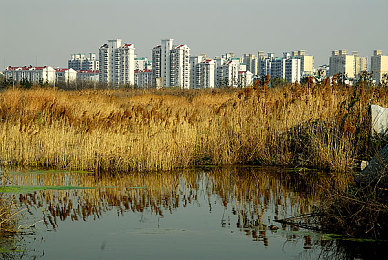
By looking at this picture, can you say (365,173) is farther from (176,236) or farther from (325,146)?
(325,146)

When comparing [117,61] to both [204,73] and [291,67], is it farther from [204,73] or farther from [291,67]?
[291,67]

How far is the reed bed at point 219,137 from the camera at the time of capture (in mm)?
11367

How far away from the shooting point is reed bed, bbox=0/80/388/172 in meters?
11.4

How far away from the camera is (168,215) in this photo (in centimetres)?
770

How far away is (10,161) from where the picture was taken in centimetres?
1184

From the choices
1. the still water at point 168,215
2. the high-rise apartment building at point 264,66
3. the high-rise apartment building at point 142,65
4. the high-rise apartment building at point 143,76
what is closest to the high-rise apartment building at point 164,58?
the high-rise apartment building at point 143,76

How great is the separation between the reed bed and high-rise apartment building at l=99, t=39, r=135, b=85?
8474 cm

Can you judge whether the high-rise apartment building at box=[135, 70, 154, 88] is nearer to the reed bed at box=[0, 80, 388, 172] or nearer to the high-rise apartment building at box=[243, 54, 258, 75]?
the high-rise apartment building at box=[243, 54, 258, 75]

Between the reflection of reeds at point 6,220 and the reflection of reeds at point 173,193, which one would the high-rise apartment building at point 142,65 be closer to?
the reflection of reeds at point 173,193

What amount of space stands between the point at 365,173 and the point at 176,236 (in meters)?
2.62

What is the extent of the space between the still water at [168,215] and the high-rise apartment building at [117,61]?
87.3 m

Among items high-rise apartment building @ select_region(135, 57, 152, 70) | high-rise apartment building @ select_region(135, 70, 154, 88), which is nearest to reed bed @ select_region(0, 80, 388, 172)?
high-rise apartment building @ select_region(135, 70, 154, 88)

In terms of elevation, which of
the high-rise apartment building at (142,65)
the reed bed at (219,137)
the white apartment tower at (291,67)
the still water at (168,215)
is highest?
the high-rise apartment building at (142,65)

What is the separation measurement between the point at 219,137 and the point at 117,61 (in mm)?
88613
